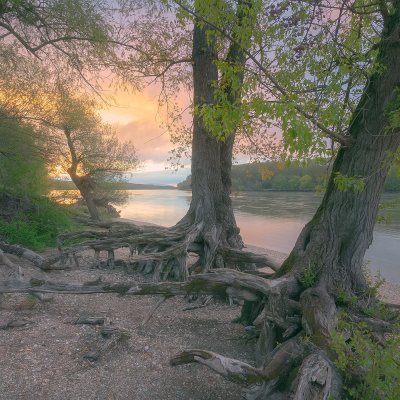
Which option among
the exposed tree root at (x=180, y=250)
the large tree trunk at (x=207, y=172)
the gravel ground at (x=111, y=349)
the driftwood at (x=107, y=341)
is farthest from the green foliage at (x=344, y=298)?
the large tree trunk at (x=207, y=172)

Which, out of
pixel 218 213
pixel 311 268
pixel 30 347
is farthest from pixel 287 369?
pixel 218 213

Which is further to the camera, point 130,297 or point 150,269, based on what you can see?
point 150,269

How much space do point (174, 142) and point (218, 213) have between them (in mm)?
3281

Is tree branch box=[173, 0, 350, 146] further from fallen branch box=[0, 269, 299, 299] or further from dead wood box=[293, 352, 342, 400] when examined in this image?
dead wood box=[293, 352, 342, 400]

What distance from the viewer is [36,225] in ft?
45.7

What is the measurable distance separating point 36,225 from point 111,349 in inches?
387

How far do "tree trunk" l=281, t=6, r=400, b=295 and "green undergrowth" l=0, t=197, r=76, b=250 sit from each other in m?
9.91

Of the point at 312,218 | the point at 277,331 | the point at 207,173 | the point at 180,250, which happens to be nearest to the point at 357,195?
the point at 312,218

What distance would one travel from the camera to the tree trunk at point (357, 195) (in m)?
5.46

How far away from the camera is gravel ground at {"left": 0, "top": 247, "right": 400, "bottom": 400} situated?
467 centimetres

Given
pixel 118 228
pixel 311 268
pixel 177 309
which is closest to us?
pixel 311 268

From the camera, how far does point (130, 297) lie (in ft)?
27.5

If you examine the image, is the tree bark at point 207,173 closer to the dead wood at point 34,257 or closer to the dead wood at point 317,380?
the dead wood at point 34,257

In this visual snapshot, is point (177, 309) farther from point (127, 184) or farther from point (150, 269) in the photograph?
point (127, 184)
